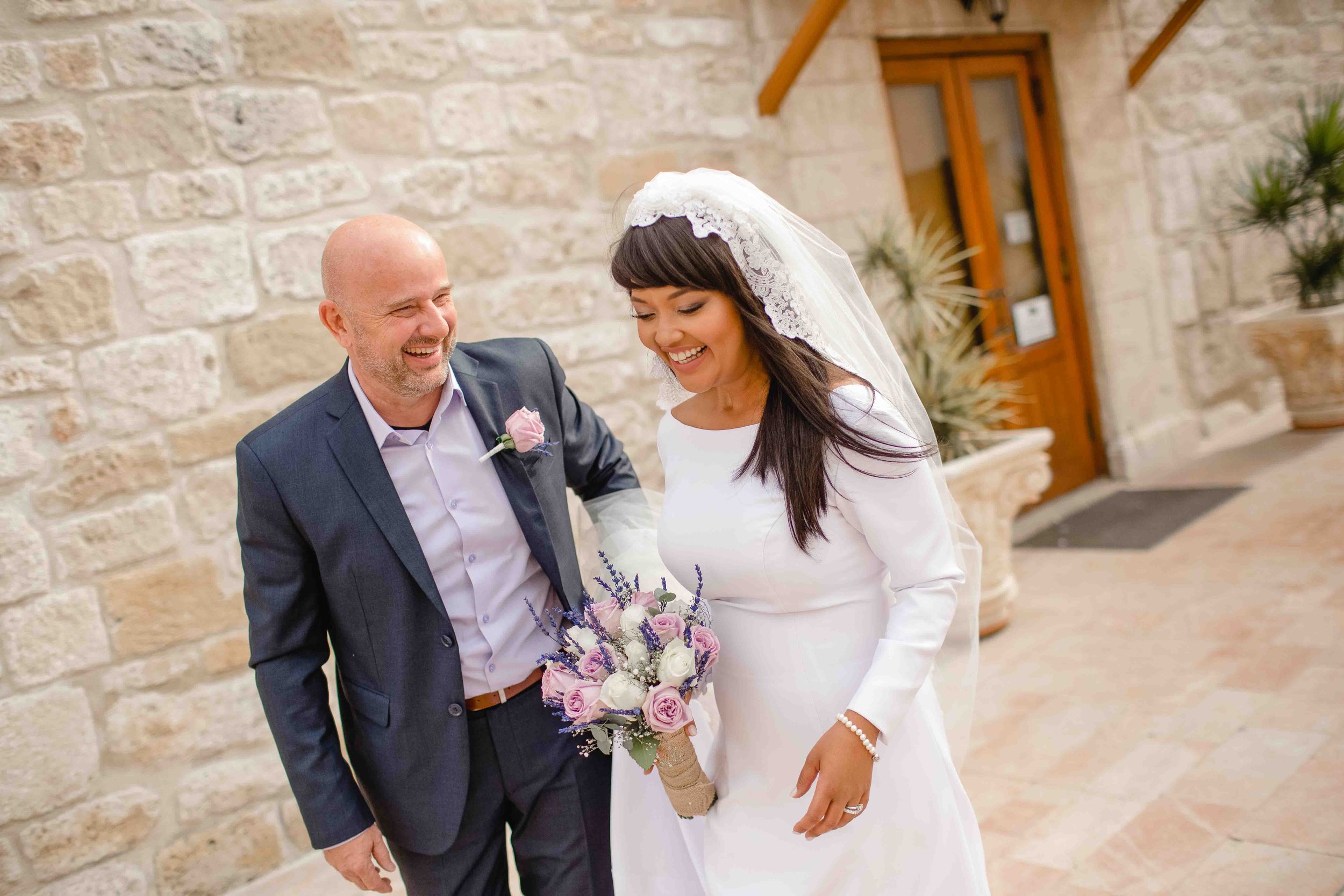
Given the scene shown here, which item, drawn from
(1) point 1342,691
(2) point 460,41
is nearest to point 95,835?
(2) point 460,41

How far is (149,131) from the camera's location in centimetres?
325

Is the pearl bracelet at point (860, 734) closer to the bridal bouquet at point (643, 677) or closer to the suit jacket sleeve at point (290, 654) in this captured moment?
the bridal bouquet at point (643, 677)

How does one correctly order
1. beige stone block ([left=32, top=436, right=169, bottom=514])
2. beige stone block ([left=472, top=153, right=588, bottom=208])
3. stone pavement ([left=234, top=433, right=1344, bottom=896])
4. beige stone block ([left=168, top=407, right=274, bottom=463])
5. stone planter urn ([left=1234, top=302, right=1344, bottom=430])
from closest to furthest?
stone pavement ([left=234, top=433, right=1344, bottom=896]) → beige stone block ([left=32, top=436, right=169, bottom=514]) → beige stone block ([left=168, top=407, right=274, bottom=463]) → beige stone block ([left=472, top=153, right=588, bottom=208]) → stone planter urn ([left=1234, top=302, right=1344, bottom=430])

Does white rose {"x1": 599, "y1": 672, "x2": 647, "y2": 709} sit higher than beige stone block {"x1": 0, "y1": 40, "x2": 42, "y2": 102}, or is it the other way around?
beige stone block {"x1": 0, "y1": 40, "x2": 42, "y2": 102}

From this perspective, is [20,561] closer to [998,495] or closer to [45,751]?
[45,751]

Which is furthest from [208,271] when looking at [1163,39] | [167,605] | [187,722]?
[1163,39]

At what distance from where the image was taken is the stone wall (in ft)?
9.96

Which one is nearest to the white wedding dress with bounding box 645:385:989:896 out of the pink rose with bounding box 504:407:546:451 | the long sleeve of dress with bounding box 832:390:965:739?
the long sleeve of dress with bounding box 832:390:965:739

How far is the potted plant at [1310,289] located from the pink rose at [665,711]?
644 cm

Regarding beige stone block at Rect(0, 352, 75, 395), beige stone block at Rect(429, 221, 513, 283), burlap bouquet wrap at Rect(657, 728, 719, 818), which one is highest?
beige stone block at Rect(429, 221, 513, 283)

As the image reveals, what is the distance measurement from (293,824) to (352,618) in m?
1.85

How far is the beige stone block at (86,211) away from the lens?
309 centimetres

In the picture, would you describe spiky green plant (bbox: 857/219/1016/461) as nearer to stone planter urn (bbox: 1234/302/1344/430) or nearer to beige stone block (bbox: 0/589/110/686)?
stone planter urn (bbox: 1234/302/1344/430)

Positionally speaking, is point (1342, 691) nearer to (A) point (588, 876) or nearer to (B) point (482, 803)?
(A) point (588, 876)
